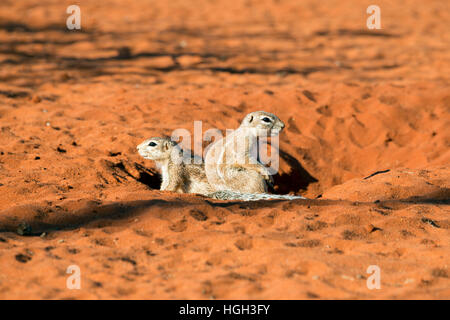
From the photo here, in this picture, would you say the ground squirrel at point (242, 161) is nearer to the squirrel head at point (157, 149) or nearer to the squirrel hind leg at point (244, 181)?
the squirrel hind leg at point (244, 181)

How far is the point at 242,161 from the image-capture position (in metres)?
6.59

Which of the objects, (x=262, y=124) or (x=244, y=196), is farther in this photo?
(x=262, y=124)

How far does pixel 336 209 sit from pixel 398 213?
58 centimetres

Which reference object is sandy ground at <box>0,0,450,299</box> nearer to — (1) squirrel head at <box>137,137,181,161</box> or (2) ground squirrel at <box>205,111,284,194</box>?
(1) squirrel head at <box>137,137,181,161</box>

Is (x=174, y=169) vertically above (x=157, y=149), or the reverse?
(x=157, y=149)

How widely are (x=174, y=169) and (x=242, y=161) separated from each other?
0.82 meters

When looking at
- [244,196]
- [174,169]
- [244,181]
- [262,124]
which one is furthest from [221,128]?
[244,196]

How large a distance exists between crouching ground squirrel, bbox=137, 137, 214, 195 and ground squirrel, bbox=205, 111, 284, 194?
14 cm

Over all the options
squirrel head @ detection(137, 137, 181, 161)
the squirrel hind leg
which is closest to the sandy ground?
squirrel head @ detection(137, 137, 181, 161)

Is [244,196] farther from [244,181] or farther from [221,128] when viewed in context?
[221,128]

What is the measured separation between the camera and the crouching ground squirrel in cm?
654

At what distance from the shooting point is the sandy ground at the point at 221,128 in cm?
390
